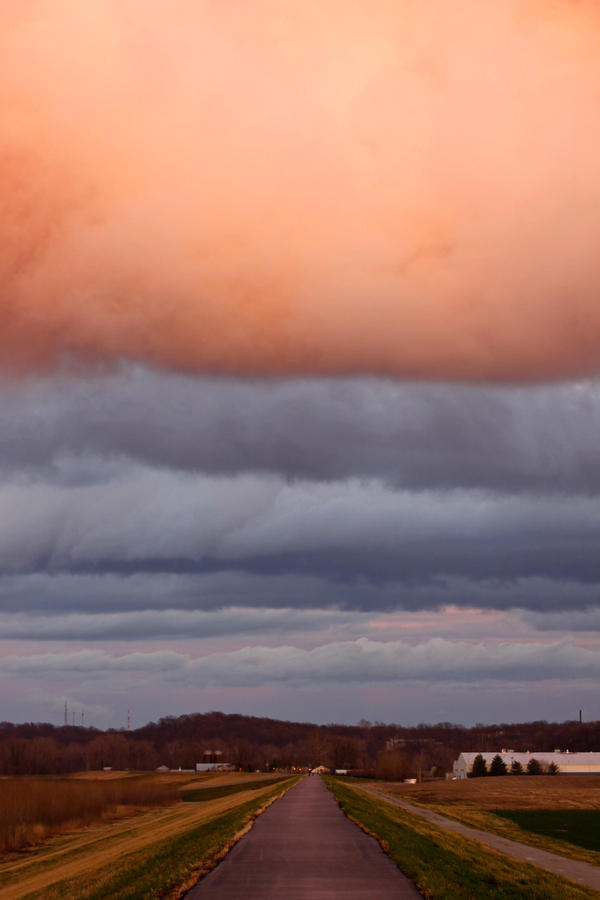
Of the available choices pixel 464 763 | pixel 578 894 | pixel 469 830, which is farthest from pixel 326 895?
pixel 464 763

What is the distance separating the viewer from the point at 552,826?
74125 mm

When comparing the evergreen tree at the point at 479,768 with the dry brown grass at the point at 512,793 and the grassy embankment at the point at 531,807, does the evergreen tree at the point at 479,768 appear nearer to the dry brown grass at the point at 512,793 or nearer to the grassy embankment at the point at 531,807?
the dry brown grass at the point at 512,793

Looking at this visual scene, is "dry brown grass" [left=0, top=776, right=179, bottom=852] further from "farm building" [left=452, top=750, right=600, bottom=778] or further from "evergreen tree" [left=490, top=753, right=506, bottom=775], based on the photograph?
"farm building" [left=452, top=750, right=600, bottom=778]

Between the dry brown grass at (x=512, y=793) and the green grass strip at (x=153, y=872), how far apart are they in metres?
63.1

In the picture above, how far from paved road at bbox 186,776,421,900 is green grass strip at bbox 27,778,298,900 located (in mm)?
624

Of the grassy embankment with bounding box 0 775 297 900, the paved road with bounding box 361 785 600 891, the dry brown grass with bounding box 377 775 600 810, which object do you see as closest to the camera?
the grassy embankment with bounding box 0 775 297 900

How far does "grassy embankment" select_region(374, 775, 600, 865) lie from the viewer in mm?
60647

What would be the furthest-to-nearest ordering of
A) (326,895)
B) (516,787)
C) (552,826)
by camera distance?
(516,787)
(552,826)
(326,895)

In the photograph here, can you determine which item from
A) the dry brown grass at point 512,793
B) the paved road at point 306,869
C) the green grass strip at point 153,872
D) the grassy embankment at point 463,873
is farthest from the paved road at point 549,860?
the dry brown grass at point 512,793

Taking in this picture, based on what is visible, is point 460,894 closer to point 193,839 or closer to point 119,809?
point 193,839

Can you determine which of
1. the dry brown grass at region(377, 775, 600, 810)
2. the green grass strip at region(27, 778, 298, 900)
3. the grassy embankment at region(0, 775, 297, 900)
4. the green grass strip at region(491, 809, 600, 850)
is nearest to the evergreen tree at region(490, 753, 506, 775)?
the dry brown grass at region(377, 775, 600, 810)

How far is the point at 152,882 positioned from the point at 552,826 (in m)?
60.0

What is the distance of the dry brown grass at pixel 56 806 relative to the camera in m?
65.0

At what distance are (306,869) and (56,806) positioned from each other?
6254 centimetres
